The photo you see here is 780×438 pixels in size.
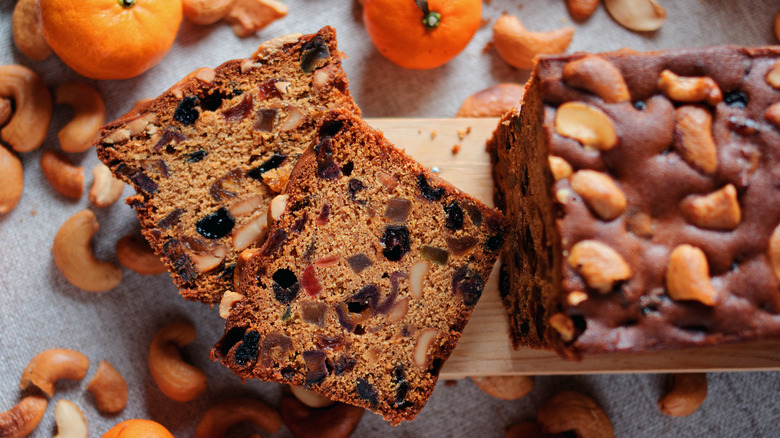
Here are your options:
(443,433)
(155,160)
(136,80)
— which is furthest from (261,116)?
(443,433)

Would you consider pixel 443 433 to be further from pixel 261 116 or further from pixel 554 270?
pixel 261 116

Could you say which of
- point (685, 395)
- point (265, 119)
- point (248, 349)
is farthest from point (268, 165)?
point (685, 395)

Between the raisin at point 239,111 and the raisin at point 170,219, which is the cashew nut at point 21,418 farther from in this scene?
the raisin at point 239,111

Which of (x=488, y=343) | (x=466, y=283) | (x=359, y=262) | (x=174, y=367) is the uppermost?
(x=359, y=262)

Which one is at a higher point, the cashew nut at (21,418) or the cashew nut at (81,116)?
the cashew nut at (81,116)

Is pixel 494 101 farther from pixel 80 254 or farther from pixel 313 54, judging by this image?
pixel 80 254

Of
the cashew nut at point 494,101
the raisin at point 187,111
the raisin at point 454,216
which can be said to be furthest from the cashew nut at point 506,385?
the raisin at point 187,111
